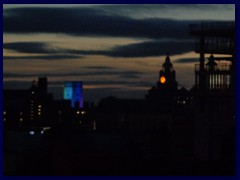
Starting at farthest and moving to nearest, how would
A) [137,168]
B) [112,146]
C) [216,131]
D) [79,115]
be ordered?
1. [79,115]
2. [216,131]
3. [112,146]
4. [137,168]

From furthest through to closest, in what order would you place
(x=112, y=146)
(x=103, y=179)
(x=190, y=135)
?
(x=190, y=135) → (x=112, y=146) → (x=103, y=179)

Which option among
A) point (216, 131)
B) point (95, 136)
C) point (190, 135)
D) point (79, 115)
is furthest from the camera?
point (79, 115)

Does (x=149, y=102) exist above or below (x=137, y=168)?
above

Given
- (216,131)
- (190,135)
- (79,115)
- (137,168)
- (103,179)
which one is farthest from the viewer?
(79,115)

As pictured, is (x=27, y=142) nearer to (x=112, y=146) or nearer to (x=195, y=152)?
(x=112, y=146)

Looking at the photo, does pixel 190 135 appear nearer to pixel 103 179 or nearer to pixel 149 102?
pixel 149 102

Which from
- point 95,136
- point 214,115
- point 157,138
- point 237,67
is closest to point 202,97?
point 214,115

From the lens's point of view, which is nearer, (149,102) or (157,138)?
(157,138)
